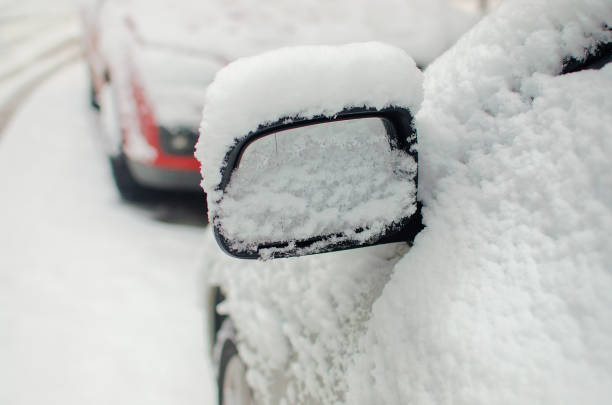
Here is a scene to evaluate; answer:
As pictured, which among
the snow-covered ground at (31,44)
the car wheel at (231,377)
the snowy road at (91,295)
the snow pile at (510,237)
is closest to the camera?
the snow pile at (510,237)

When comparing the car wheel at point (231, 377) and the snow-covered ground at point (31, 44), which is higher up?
the car wheel at point (231, 377)

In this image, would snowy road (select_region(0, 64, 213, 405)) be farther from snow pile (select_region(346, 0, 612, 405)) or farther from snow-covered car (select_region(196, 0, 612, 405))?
snow pile (select_region(346, 0, 612, 405))

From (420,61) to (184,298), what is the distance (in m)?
2.11

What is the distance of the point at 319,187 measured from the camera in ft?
3.11

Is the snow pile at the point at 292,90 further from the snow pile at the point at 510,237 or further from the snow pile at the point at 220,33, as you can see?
the snow pile at the point at 220,33

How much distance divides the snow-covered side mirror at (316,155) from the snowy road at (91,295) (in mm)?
1194

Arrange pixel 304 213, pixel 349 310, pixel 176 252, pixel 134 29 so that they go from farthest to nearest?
pixel 134 29, pixel 176 252, pixel 349 310, pixel 304 213

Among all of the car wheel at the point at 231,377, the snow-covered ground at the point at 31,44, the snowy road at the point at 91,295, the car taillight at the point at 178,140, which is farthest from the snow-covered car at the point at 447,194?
the snow-covered ground at the point at 31,44

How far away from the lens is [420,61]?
3406mm

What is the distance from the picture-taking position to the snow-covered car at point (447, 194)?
0.72 m

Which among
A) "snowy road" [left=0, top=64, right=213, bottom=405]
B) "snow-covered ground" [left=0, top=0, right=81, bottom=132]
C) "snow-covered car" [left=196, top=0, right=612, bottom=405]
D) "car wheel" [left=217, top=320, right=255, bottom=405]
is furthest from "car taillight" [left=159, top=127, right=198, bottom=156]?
"snow-covered ground" [left=0, top=0, right=81, bottom=132]

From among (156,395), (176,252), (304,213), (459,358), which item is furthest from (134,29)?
(459,358)

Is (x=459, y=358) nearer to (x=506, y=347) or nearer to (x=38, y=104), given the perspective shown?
(x=506, y=347)

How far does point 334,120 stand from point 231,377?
1063mm
